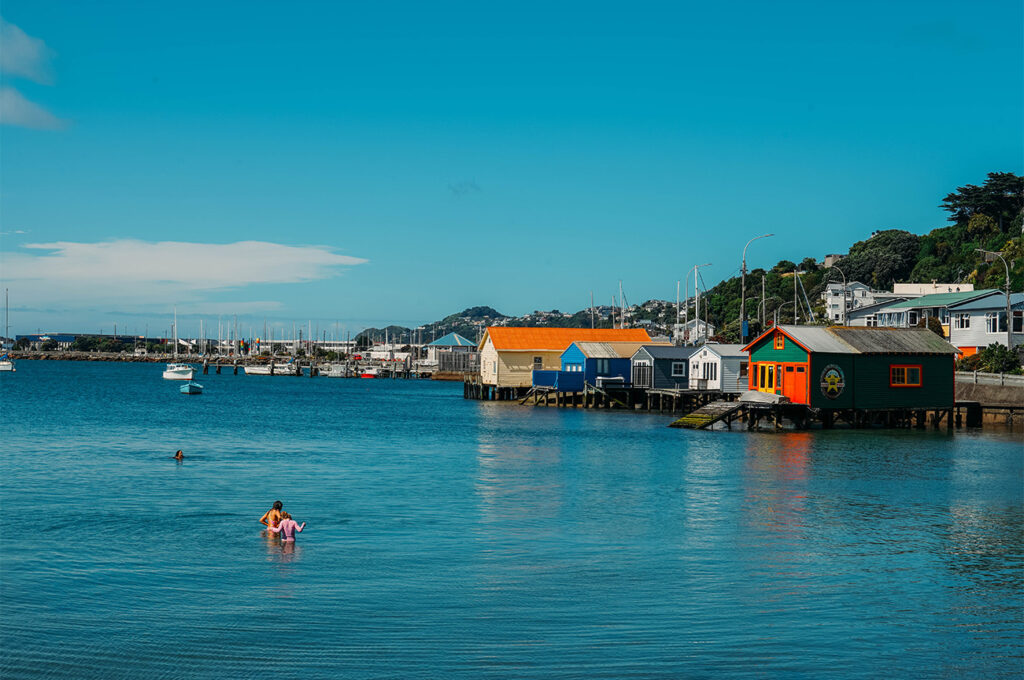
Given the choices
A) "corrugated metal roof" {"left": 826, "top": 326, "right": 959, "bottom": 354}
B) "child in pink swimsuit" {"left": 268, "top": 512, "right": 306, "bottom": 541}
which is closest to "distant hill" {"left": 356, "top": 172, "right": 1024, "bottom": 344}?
"corrugated metal roof" {"left": 826, "top": 326, "right": 959, "bottom": 354}

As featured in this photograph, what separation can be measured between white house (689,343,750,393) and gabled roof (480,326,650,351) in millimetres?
22493

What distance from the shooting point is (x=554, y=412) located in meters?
88.1

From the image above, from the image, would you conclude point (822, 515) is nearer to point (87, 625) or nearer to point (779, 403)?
point (87, 625)

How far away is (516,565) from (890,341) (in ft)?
168

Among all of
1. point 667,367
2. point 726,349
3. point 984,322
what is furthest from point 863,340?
point 984,322

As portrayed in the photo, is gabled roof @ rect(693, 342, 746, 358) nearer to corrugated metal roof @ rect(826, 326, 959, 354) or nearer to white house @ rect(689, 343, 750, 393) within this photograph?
white house @ rect(689, 343, 750, 393)

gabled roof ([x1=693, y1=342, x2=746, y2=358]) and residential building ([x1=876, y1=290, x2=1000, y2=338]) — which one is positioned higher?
residential building ([x1=876, y1=290, x2=1000, y2=338])

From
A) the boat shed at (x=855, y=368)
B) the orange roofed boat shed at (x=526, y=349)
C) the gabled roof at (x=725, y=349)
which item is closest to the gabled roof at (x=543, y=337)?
the orange roofed boat shed at (x=526, y=349)

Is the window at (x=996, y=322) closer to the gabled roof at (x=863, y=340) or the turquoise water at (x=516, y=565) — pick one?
the gabled roof at (x=863, y=340)

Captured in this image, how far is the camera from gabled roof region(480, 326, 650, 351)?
104875 mm

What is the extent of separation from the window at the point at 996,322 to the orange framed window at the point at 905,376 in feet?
91.7

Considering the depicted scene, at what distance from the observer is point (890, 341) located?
6806 cm

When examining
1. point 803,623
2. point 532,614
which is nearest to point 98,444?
point 532,614

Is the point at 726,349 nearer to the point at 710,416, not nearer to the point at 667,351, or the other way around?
the point at 667,351
